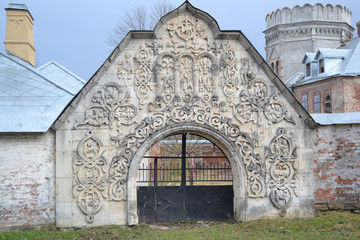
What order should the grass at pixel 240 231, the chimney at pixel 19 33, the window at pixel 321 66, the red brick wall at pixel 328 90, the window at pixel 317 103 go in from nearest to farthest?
the grass at pixel 240 231 < the chimney at pixel 19 33 < the red brick wall at pixel 328 90 < the window at pixel 321 66 < the window at pixel 317 103

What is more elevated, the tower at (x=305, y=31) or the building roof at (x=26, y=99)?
the tower at (x=305, y=31)

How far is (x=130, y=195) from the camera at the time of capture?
9984 mm

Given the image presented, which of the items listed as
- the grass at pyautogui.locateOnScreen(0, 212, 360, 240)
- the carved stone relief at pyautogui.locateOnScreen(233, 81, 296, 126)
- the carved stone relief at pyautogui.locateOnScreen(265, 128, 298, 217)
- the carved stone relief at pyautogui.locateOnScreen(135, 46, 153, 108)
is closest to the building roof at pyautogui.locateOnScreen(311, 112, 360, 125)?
the carved stone relief at pyautogui.locateOnScreen(233, 81, 296, 126)

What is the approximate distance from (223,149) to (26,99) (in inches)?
201

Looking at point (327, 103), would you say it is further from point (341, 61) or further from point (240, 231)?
point (240, 231)

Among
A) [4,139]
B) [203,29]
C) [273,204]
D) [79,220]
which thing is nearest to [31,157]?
[4,139]

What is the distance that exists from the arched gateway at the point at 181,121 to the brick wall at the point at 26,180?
0.90 ft

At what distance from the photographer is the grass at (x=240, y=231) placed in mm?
9219

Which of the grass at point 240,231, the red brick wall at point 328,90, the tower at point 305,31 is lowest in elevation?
the grass at point 240,231

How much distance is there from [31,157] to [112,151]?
1848mm

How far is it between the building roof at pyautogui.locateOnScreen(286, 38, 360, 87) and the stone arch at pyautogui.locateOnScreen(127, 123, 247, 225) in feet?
56.4

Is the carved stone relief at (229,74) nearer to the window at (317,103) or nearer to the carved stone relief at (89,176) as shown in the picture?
the carved stone relief at (89,176)

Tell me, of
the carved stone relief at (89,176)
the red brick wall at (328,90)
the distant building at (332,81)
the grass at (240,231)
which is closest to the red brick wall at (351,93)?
the distant building at (332,81)

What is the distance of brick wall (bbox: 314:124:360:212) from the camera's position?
10.7 metres
